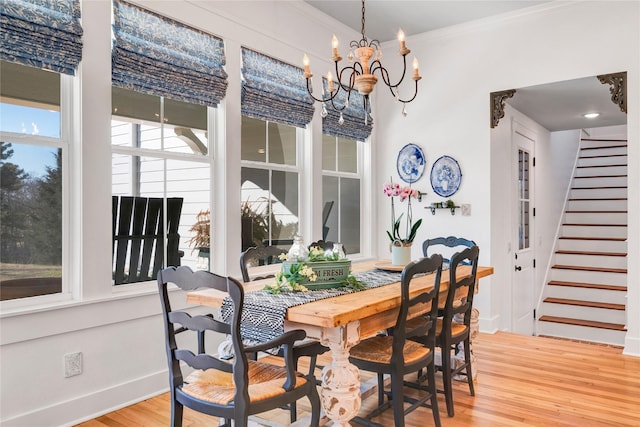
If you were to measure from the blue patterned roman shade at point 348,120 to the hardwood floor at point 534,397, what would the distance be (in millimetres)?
2532

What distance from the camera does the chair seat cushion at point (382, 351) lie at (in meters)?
2.48

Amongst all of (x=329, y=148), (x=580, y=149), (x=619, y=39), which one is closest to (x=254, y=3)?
(x=329, y=148)

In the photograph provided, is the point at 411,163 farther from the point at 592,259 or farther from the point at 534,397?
the point at 592,259

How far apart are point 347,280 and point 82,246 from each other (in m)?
1.56

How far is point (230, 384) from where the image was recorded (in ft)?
6.83

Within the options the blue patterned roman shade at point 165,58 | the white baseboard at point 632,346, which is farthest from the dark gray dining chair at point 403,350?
the white baseboard at point 632,346

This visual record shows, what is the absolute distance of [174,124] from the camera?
3439 mm

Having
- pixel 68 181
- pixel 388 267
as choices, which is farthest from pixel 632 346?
pixel 68 181

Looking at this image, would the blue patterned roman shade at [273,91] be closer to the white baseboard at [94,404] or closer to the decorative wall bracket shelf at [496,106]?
the decorative wall bracket shelf at [496,106]

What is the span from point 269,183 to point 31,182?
1.97 m

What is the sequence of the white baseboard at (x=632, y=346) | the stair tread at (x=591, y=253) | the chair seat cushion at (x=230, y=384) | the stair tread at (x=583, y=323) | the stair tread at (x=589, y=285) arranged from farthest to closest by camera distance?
the stair tread at (x=591, y=253), the stair tread at (x=589, y=285), the stair tread at (x=583, y=323), the white baseboard at (x=632, y=346), the chair seat cushion at (x=230, y=384)

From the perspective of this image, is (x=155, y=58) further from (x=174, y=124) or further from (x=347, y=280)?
(x=347, y=280)

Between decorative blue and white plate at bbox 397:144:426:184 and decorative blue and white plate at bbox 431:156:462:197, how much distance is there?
0.17 metres

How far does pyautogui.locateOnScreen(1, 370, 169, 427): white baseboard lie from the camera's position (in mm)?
2576
